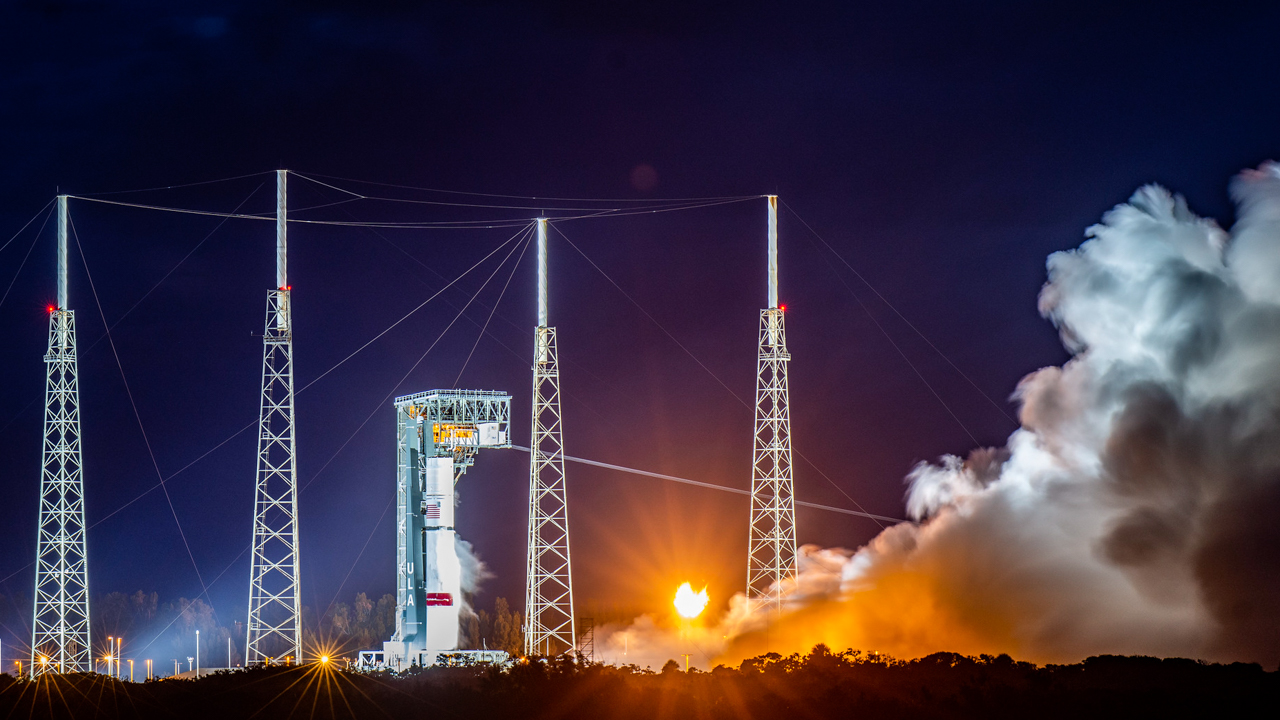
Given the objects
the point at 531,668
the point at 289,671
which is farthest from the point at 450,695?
the point at 289,671

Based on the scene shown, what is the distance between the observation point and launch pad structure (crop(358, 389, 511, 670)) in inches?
2717

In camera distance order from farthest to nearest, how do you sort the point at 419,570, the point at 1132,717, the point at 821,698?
the point at 419,570 < the point at 821,698 < the point at 1132,717

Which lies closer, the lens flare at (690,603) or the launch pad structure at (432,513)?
the launch pad structure at (432,513)

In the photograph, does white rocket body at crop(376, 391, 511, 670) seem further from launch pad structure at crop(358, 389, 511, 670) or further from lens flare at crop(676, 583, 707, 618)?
lens flare at crop(676, 583, 707, 618)

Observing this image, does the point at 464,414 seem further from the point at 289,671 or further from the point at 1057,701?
the point at 1057,701

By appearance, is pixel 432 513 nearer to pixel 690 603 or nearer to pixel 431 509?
pixel 431 509

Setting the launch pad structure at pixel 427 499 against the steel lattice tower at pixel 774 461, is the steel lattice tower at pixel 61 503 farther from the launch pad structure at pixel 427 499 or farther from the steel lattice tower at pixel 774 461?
the steel lattice tower at pixel 774 461

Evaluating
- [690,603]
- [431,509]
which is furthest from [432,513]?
[690,603]

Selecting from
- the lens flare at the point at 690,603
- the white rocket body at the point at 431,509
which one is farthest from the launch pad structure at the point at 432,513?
the lens flare at the point at 690,603

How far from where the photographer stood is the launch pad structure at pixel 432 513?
6900cm

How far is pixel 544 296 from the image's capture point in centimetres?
6600

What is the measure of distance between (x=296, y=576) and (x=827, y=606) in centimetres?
2536

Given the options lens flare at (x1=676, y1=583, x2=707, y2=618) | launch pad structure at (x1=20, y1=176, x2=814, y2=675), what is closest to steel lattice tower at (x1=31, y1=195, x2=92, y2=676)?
launch pad structure at (x1=20, y1=176, x2=814, y2=675)

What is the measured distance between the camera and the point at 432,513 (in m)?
69.6
